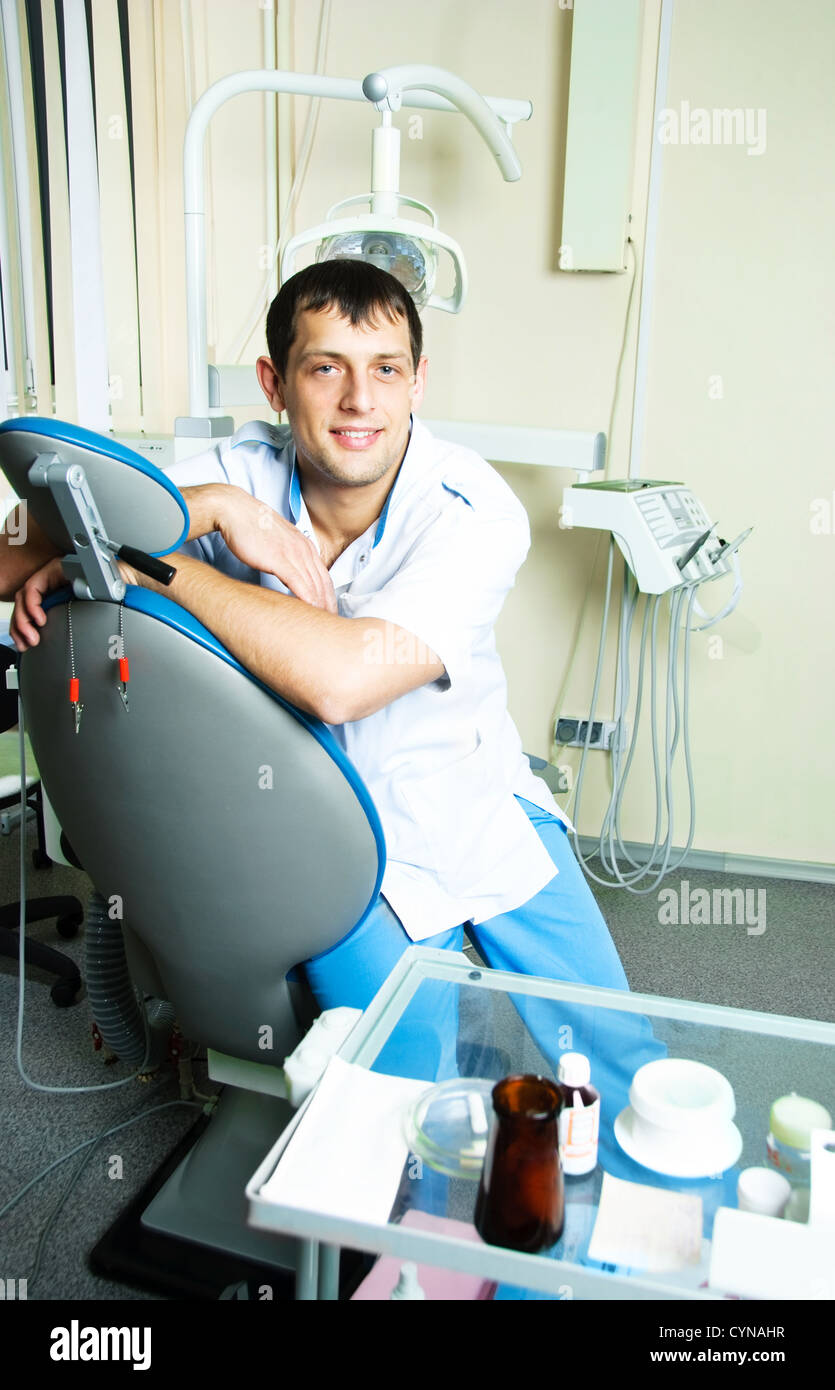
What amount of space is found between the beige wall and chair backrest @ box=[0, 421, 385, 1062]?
187 cm

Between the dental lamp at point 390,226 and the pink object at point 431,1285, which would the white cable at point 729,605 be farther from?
the pink object at point 431,1285

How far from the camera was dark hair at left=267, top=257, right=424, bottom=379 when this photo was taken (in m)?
1.42

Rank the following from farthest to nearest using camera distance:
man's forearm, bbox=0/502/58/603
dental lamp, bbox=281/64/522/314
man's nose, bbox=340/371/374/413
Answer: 1. dental lamp, bbox=281/64/522/314
2. man's nose, bbox=340/371/374/413
3. man's forearm, bbox=0/502/58/603

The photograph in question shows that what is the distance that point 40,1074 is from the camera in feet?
6.38

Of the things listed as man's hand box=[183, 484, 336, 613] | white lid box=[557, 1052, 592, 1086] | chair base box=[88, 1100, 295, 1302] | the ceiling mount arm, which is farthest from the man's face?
chair base box=[88, 1100, 295, 1302]

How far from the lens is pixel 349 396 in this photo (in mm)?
1404

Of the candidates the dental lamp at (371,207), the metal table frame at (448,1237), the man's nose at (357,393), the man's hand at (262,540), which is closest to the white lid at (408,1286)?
the metal table frame at (448,1237)

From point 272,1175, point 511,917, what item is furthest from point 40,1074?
point 272,1175

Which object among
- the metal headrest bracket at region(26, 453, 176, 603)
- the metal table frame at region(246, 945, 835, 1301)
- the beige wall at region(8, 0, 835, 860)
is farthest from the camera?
the beige wall at region(8, 0, 835, 860)

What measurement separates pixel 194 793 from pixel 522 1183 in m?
0.47

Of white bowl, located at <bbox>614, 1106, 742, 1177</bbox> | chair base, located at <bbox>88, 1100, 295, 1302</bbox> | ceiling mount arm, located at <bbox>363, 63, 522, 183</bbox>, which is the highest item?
ceiling mount arm, located at <bbox>363, 63, 522, 183</bbox>

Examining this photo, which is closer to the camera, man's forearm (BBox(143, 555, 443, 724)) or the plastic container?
the plastic container

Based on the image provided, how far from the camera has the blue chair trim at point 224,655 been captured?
0.96m

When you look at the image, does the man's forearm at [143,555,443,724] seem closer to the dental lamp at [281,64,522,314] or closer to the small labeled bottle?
the small labeled bottle
